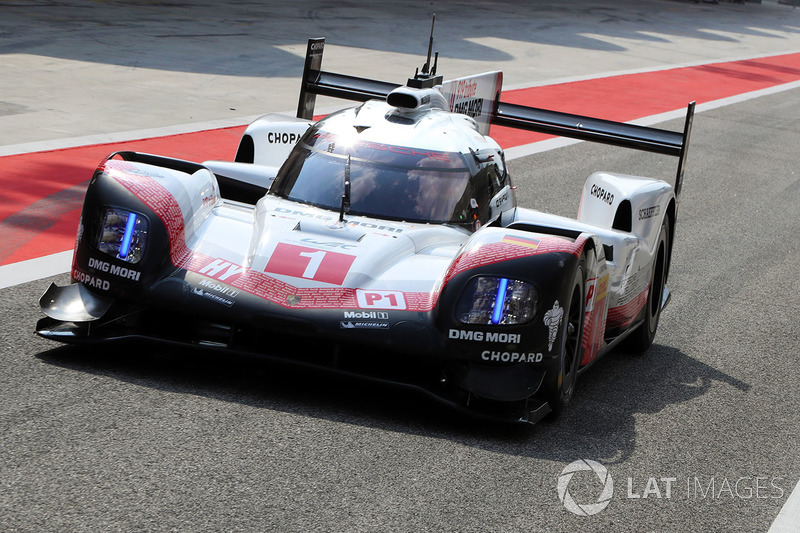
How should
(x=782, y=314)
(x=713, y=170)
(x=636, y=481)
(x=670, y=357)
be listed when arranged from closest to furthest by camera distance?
(x=636, y=481) < (x=670, y=357) < (x=782, y=314) < (x=713, y=170)

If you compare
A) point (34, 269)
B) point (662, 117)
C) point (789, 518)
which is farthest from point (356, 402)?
point (662, 117)

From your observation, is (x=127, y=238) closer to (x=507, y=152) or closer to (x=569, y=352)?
(x=569, y=352)

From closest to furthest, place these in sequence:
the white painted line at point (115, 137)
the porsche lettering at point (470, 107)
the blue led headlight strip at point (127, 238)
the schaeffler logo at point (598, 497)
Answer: the schaeffler logo at point (598, 497)
the blue led headlight strip at point (127, 238)
the porsche lettering at point (470, 107)
the white painted line at point (115, 137)

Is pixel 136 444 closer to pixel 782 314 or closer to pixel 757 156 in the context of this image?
pixel 782 314

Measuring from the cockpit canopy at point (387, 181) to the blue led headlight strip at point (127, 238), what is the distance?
1.10m

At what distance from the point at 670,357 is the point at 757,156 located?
11.1 m

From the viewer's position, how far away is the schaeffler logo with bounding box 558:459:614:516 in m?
4.39

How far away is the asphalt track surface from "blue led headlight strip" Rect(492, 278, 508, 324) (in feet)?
1.76

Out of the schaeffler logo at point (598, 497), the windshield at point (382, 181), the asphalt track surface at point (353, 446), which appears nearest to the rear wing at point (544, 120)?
the asphalt track surface at point (353, 446)

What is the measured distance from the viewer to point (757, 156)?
17.1 metres

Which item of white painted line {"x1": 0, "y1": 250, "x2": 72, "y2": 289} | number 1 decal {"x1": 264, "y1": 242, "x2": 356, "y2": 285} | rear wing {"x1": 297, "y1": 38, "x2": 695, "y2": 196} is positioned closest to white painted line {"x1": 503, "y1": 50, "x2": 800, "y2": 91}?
rear wing {"x1": 297, "y1": 38, "x2": 695, "y2": 196}

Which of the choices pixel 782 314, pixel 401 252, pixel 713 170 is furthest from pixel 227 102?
pixel 401 252

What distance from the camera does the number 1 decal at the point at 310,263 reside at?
532 centimetres

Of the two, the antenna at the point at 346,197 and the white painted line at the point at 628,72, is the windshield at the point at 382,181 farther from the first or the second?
the white painted line at the point at 628,72
